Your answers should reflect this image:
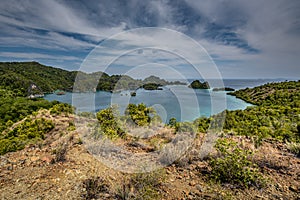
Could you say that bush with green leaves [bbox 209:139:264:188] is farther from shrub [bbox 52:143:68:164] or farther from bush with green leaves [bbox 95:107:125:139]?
bush with green leaves [bbox 95:107:125:139]

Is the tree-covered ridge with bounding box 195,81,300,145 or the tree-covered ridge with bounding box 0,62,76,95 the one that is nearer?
the tree-covered ridge with bounding box 195,81,300,145

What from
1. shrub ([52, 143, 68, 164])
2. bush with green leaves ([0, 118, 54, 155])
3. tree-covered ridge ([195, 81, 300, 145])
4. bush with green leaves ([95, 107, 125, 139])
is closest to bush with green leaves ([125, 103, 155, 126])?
bush with green leaves ([95, 107, 125, 139])

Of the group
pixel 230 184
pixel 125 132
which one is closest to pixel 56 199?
pixel 230 184

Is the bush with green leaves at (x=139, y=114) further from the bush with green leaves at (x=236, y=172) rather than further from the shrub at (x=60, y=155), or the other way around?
the bush with green leaves at (x=236, y=172)

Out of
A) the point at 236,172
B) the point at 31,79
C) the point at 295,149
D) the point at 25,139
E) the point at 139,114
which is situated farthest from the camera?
the point at 31,79

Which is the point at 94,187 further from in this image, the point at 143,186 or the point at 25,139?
the point at 25,139

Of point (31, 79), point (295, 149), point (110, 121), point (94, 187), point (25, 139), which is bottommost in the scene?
point (25, 139)

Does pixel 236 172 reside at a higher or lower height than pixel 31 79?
lower

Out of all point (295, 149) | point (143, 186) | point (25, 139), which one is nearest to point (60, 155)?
point (143, 186)

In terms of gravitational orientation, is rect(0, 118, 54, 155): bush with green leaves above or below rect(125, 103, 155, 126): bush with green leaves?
below

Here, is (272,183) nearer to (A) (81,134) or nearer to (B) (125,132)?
(B) (125,132)

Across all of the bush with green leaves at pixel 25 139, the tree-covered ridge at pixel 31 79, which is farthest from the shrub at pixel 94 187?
the tree-covered ridge at pixel 31 79

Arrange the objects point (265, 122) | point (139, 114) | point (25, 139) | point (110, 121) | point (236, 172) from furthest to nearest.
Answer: point (265, 122) < point (139, 114) < point (110, 121) < point (25, 139) < point (236, 172)

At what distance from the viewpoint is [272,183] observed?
9.05 ft
